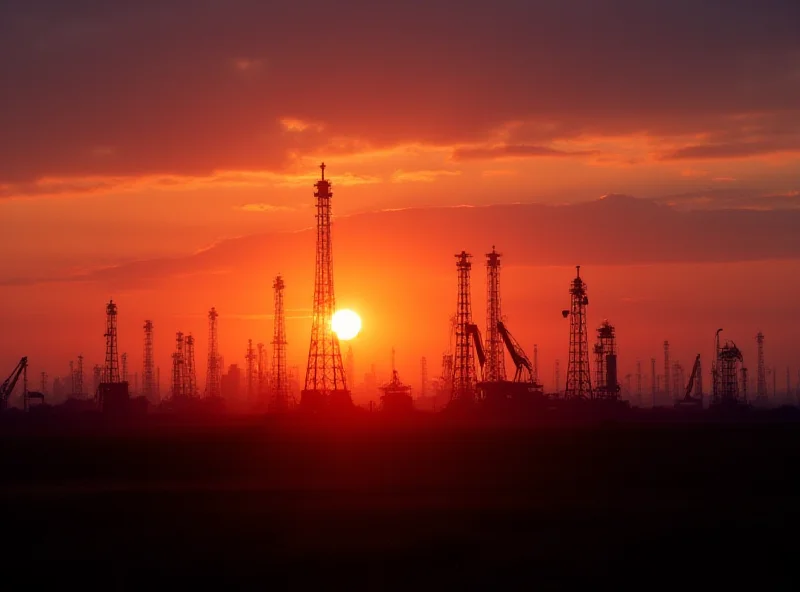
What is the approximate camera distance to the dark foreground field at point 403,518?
25891 millimetres

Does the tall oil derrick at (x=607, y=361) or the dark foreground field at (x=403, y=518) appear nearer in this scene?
the dark foreground field at (x=403, y=518)

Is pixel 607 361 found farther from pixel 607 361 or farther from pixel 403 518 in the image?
pixel 403 518

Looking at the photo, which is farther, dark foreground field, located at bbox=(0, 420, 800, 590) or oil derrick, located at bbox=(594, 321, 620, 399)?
oil derrick, located at bbox=(594, 321, 620, 399)

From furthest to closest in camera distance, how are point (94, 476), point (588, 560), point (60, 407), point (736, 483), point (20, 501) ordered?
point (60, 407) → point (94, 476) → point (736, 483) → point (20, 501) → point (588, 560)

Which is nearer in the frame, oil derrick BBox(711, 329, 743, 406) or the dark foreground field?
the dark foreground field

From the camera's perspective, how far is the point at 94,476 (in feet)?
157

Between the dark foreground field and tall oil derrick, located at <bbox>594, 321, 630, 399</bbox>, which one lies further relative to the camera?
tall oil derrick, located at <bbox>594, 321, 630, 399</bbox>

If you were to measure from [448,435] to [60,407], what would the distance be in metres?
65.2

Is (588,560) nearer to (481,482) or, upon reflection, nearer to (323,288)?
(481,482)

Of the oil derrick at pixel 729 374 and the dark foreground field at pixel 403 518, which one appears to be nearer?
the dark foreground field at pixel 403 518

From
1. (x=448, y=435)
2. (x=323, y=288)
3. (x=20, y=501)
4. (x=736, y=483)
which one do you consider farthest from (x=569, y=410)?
(x=20, y=501)

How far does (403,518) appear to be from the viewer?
33.2 meters

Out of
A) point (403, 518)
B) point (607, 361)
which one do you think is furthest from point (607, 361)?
point (403, 518)

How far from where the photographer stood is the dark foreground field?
25891 millimetres
